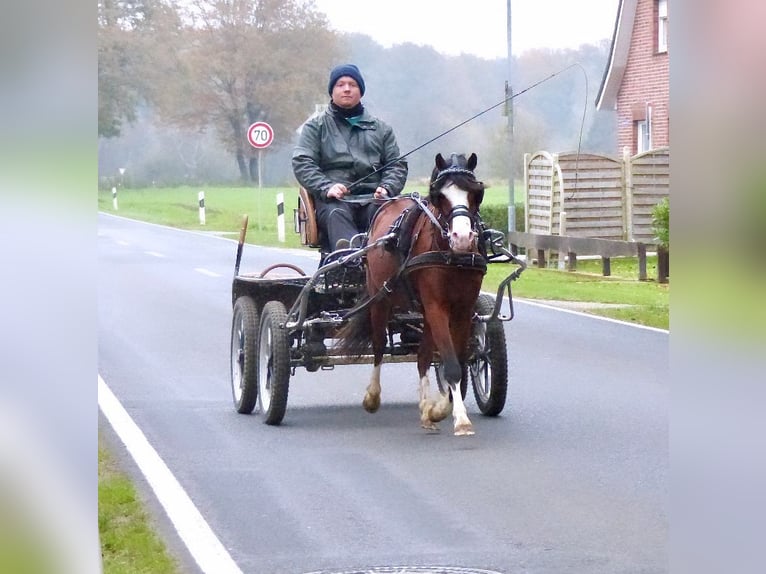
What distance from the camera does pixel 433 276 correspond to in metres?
8.62

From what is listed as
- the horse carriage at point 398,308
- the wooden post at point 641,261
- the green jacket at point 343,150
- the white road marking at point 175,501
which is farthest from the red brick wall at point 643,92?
the white road marking at point 175,501

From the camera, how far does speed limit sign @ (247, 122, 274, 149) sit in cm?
955

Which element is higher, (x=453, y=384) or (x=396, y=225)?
(x=396, y=225)

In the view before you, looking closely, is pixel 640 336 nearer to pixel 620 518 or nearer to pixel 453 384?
pixel 453 384

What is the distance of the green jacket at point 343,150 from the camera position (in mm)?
9219

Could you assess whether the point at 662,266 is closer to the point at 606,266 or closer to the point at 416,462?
the point at 606,266

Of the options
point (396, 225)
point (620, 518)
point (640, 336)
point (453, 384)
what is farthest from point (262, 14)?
point (640, 336)

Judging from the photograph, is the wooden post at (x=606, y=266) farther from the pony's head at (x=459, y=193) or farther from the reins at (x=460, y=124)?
the pony's head at (x=459, y=193)

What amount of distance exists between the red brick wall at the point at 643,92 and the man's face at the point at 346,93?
2.34 m

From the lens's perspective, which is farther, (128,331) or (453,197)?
(128,331)

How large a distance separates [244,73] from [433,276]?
243 centimetres
